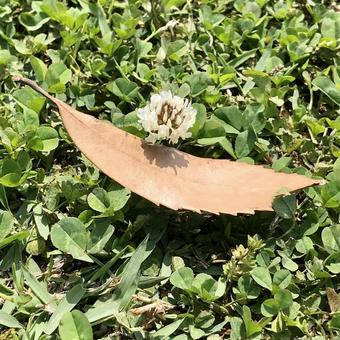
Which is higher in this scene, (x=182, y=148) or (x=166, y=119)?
(x=166, y=119)

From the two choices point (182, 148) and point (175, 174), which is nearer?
point (175, 174)

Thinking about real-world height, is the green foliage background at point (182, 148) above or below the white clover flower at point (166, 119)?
below

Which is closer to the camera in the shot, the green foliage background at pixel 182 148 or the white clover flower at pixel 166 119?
the green foliage background at pixel 182 148

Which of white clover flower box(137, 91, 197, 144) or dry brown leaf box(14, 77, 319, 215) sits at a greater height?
white clover flower box(137, 91, 197, 144)
